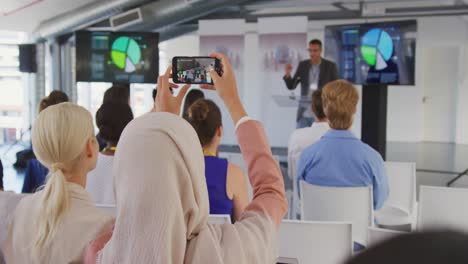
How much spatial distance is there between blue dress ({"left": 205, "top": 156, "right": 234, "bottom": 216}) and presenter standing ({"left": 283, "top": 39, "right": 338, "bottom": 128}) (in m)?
5.22

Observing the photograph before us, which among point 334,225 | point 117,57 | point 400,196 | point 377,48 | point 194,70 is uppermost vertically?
point 377,48

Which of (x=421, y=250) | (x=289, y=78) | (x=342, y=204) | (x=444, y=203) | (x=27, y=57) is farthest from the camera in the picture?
(x=27, y=57)

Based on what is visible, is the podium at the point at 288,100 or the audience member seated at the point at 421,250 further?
the podium at the point at 288,100

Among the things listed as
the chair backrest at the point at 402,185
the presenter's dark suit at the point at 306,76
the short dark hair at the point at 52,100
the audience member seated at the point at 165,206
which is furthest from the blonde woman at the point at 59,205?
the presenter's dark suit at the point at 306,76

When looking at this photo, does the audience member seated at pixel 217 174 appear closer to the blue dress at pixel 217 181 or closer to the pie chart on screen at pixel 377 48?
the blue dress at pixel 217 181

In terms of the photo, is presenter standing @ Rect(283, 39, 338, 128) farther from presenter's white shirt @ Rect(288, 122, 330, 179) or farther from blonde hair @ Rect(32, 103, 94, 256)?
blonde hair @ Rect(32, 103, 94, 256)

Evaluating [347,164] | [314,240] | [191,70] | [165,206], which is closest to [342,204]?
[347,164]

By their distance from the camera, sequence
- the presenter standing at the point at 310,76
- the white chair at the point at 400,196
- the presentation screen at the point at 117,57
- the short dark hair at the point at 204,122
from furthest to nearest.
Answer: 1. the presentation screen at the point at 117,57
2. the presenter standing at the point at 310,76
3. the white chair at the point at 400,196
4. the short dark hair at the point at 204,122

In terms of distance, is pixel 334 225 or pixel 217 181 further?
pixel 217 181

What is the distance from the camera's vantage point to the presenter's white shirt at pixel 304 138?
14.3 feet

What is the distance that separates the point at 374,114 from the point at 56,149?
20.5 feet

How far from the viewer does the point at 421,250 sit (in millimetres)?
364

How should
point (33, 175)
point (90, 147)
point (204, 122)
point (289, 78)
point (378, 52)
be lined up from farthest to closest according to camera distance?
point (289, 78)
point (378, 52)
point (33, 175)
point (204, 122)
point (90, 147)

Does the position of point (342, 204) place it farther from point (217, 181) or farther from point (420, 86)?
point (420, 86)
